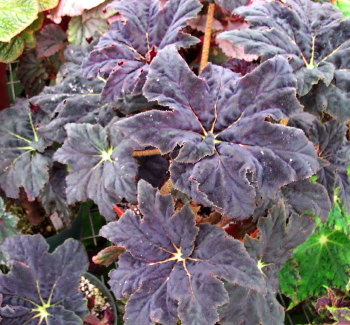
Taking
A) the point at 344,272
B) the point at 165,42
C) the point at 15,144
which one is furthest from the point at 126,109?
the point at 344,272

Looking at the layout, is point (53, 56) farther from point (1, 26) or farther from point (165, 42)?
point (165, 42)

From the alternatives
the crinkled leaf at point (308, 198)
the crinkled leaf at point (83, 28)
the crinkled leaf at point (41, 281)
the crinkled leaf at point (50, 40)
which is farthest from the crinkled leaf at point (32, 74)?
the crinkled leaf at point (308, 198)

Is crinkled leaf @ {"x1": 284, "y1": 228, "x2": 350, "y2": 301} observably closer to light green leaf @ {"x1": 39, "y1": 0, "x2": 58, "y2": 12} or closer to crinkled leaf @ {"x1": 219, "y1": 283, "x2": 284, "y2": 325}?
crinkled leaf @ {"x1": 219, "y1": 283, "x2": 284, "y2": 325}

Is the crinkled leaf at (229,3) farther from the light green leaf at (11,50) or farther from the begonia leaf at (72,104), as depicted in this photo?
the light green leaf at (11,50)

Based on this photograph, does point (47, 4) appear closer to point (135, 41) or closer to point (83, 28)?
point (83, 28)

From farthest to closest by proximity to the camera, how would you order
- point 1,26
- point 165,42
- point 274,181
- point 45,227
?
point 45,227, point 1,26, point 165,42, point 274,181

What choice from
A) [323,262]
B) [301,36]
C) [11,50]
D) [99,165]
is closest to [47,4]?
[11,50]
